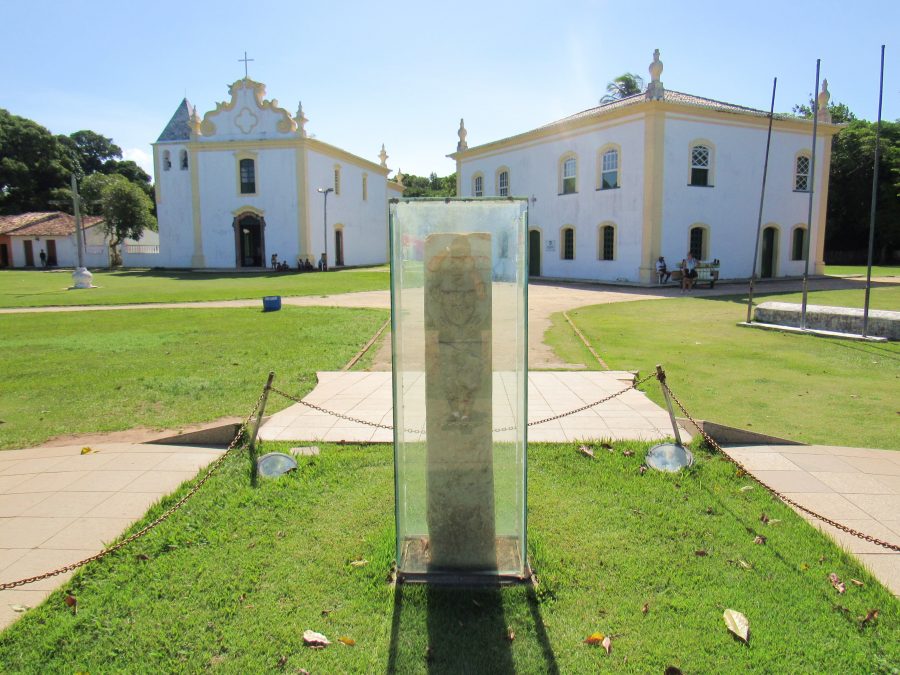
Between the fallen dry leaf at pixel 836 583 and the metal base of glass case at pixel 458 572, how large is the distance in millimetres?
1740

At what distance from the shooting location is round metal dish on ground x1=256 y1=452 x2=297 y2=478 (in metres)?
5.16

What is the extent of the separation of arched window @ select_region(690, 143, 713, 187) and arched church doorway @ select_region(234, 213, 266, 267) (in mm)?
24869

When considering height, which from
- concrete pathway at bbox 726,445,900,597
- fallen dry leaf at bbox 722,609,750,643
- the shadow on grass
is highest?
concrete pathway at bbox 726,445,900,597

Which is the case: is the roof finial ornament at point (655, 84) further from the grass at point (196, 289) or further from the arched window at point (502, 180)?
the grass at point (196, 289)

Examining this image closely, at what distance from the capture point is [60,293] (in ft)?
76.8

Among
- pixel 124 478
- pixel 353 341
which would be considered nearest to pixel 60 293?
pixel 353 341

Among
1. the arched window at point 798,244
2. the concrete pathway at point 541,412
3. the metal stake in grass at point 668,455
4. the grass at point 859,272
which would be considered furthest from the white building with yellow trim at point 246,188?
the metal stake in grass at point 668,455

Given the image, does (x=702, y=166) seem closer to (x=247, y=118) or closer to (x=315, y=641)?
(x=247, y=118)

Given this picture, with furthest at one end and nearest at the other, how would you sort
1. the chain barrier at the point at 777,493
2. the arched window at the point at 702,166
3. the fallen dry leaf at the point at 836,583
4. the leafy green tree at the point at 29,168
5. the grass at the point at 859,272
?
the leafy green tree at the point at 29,168, the grass at the point at 859,272, the arched window at the point at 702,166, the chain barrier at the point at 777,493, the fallen dry leaf at the point at 836,583

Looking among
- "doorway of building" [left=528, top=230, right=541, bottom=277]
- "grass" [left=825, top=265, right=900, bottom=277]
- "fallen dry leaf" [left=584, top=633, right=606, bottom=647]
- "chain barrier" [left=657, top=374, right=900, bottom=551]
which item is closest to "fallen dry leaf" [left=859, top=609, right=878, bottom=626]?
"chain barrier" [left=657, top=374, right=900, bottom=551]

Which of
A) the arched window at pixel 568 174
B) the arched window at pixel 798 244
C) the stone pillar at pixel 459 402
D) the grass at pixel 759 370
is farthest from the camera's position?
the arched window at pixel 568 174

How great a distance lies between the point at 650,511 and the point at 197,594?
308 centimetres

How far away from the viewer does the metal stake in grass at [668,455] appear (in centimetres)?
523

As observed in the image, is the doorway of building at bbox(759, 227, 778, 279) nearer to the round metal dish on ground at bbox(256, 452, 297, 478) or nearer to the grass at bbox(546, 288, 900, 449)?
the grass at bbox(546, 288, 900, 449)
